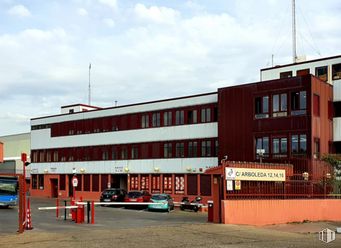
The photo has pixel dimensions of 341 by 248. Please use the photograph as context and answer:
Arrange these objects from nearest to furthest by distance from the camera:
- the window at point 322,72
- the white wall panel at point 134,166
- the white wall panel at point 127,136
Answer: the window at point 322,72, the white wall panel at point 127,136, the white wall panel at point 134,166

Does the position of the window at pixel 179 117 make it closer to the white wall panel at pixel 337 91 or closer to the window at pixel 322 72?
the window at pixel 322 72

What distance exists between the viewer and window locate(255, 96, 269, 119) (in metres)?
42.6

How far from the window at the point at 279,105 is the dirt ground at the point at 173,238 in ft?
63.0

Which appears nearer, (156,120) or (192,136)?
(192,136)

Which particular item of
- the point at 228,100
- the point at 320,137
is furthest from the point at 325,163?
the point at 228,100

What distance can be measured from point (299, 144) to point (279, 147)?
5.56ft

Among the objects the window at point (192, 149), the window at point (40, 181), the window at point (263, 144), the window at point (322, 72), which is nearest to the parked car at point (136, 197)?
the window at point (192, 149)

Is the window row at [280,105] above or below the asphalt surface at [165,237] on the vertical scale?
above

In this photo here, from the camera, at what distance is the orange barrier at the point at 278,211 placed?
2445cm

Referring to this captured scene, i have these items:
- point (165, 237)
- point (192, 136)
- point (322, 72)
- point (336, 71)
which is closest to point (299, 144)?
point (336, 71)

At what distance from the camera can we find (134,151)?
56031mm

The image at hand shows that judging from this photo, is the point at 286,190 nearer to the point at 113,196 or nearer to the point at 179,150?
the point at 113,196

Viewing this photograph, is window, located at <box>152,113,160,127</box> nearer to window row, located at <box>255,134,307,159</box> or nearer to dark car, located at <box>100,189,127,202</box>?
dark car, located at <box>100,189,127,202</box>

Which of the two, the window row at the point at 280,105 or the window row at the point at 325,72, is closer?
the window row at the point at 280,105
